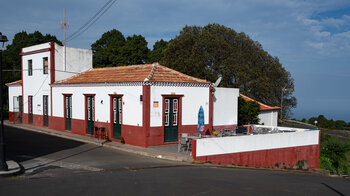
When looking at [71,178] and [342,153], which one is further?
[342,153]

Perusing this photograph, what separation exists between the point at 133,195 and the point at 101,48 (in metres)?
51.2

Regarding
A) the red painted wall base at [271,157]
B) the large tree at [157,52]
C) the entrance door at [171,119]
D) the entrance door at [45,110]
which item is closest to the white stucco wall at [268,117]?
the red painted wall base at [271,157]

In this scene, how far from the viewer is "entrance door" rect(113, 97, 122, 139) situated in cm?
1712

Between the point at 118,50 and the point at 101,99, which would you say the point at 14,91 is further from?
the point at 118,50

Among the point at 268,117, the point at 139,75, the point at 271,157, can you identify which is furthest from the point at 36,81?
the point at 268,117

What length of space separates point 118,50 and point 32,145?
33.5 metres

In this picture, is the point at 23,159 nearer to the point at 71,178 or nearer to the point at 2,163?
the point at 2,163

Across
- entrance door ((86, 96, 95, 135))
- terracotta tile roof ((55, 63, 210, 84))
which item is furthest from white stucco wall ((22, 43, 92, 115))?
entrance door ((86, 96, 95, 135))

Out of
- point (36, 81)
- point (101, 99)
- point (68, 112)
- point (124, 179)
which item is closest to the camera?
point (124, 179)

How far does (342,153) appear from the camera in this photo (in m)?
26.1

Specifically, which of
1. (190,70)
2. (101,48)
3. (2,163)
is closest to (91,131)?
(2,163)

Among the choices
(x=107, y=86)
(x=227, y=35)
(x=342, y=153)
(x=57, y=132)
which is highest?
(x=227, y=35)

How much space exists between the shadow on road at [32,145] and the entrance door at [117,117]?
203cm

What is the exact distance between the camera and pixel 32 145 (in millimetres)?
16203
